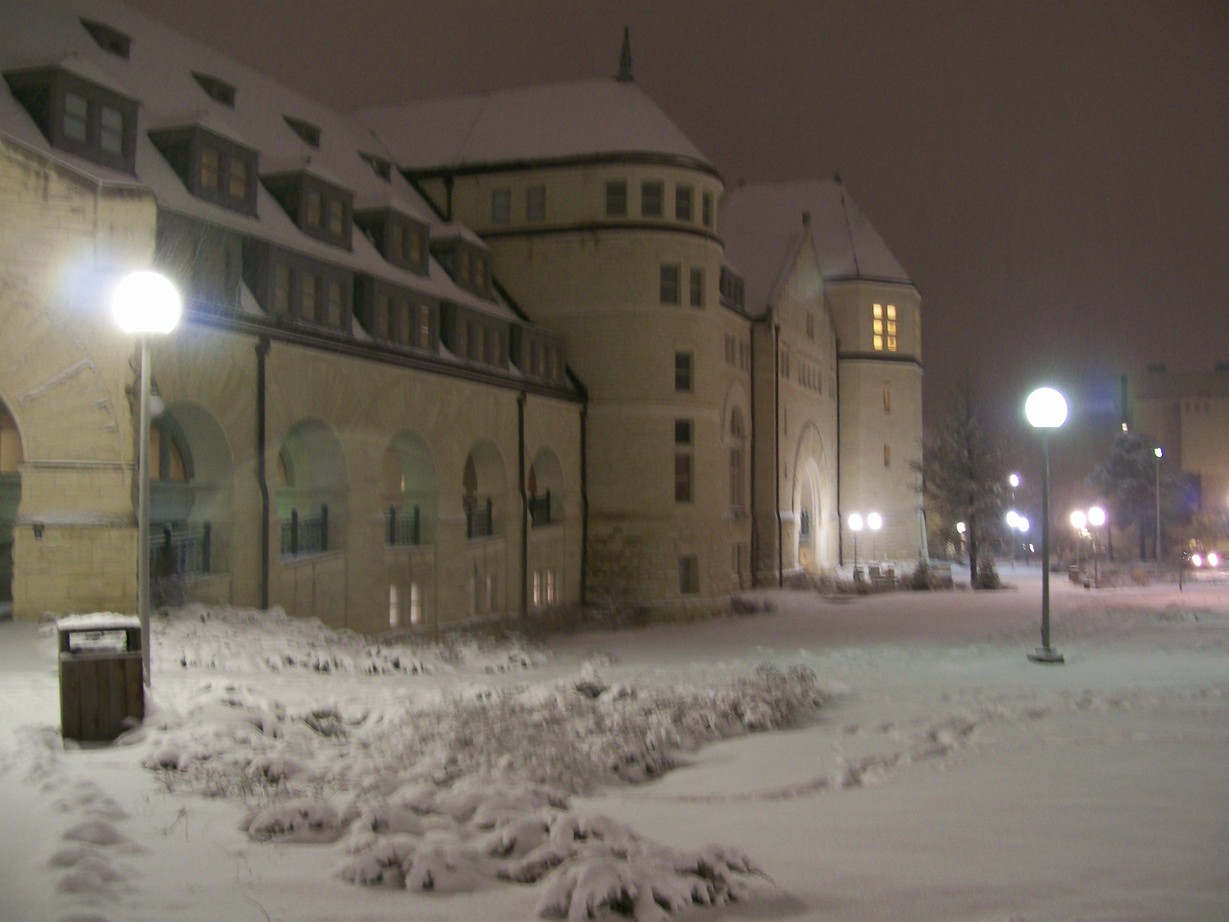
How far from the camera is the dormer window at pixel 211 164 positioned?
83.6ft

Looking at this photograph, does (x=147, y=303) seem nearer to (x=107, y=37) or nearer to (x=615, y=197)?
(x=107, y=37)

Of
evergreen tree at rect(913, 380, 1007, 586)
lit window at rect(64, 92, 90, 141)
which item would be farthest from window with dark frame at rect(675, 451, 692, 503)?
lit window at rect(64, 92, 90, 141)

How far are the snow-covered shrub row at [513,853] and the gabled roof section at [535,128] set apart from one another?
33357mm

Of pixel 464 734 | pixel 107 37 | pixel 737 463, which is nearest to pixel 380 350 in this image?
pixel 107 37

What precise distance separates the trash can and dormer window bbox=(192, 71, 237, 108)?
2330cm

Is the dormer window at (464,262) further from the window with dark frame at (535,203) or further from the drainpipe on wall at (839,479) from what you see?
the drainpipe on wall at (839,479)

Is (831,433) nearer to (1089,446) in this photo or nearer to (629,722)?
(629,722)

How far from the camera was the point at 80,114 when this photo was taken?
23031 millimetres

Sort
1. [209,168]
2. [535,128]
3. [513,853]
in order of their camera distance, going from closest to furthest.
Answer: [513,853] → [209,168] → [535,128]

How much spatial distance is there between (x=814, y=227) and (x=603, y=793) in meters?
56.6

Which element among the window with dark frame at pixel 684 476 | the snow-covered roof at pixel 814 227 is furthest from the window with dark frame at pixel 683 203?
the snow-covered roof at pixel 814 227

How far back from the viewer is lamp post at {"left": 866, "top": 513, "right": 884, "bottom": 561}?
63000 millimetres

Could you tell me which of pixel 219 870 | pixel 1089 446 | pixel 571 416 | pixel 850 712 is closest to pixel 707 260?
pixel 571 416

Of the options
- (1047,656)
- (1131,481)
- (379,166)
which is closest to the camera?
(1047,656)
